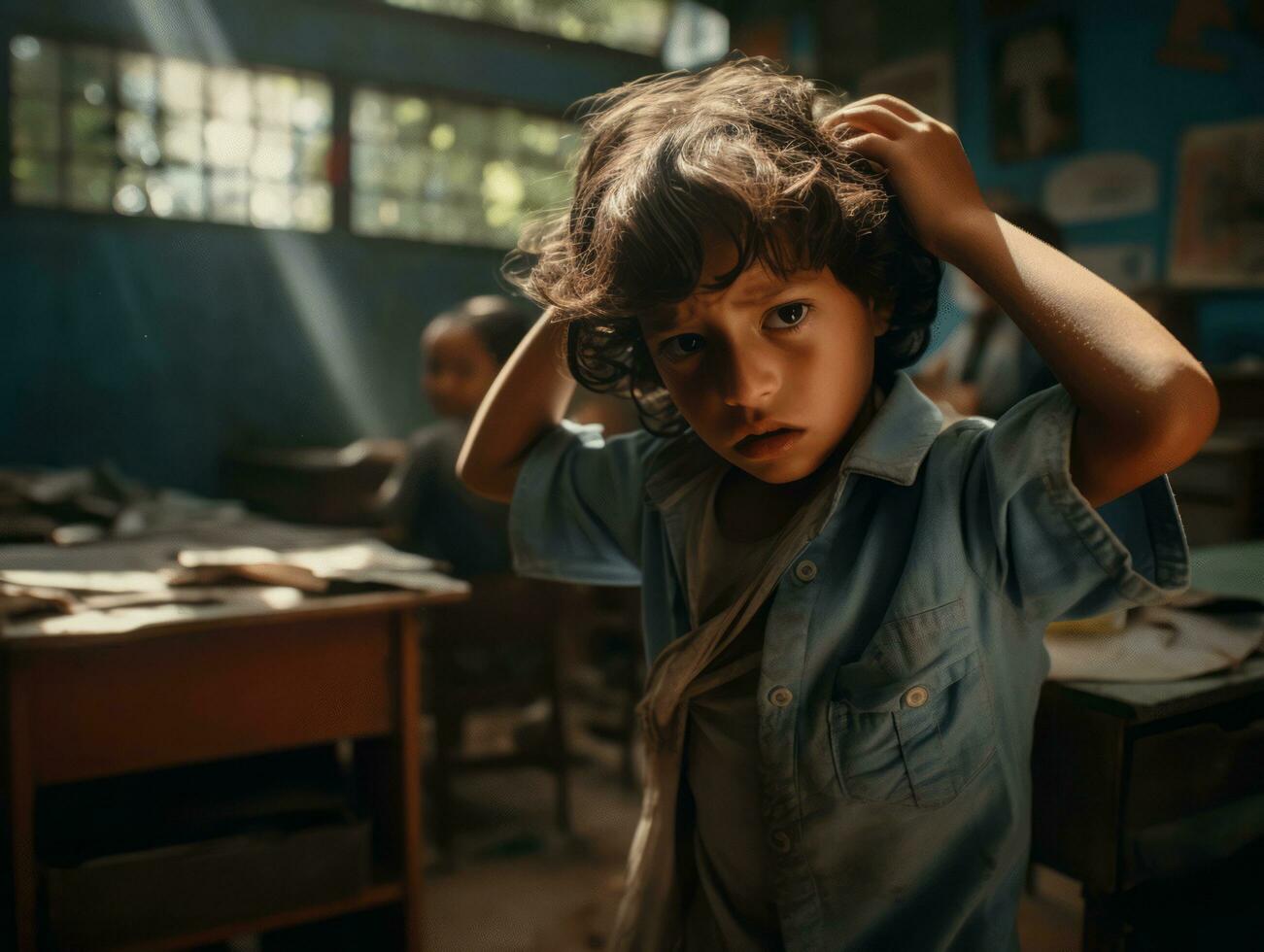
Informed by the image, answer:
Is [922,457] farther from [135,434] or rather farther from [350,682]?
[135,434]

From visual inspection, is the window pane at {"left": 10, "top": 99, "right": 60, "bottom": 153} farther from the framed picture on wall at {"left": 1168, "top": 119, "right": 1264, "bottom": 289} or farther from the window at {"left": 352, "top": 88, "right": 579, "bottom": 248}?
the framed picture on wall at {"left": 1168, "top": 119, "right": 1264, "bottom": 289}

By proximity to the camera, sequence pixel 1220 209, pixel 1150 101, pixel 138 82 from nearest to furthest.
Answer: pixel 1220 209, pixel 1150 101, pixel 138 82

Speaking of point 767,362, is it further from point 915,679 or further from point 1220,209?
point 1220,209

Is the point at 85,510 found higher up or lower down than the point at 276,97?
lower down

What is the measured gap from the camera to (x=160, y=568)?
1711 millimetres

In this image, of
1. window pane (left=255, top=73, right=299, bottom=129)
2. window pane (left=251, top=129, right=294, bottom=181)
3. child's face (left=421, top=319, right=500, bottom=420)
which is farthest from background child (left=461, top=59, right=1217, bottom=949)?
window pane (left=255, top=73, right=299, bottom=129)

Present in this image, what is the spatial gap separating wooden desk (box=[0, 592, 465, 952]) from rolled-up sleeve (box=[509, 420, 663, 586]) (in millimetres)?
A: 460

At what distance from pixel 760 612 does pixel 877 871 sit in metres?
0.24

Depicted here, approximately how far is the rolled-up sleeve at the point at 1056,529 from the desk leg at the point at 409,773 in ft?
3.38

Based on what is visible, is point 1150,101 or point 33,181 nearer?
point 1150,101

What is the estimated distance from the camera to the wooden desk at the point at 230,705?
1.34 m

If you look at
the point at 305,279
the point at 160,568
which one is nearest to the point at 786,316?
the point at 160,568

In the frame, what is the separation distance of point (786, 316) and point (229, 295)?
5.73 metres

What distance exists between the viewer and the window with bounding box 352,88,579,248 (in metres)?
6.36
